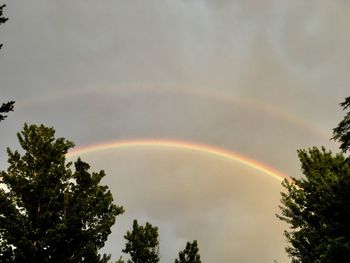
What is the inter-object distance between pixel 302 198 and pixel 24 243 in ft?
57.2

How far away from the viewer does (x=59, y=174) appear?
23.9 m

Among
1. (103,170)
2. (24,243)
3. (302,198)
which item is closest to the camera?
(24,243)

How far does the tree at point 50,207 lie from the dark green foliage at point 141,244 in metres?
16.9

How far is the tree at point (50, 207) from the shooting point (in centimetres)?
2167

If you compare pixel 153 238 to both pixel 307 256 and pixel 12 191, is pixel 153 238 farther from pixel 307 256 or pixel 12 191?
pixel 12 191

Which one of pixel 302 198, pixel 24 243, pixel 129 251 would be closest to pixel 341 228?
pixel 302 198

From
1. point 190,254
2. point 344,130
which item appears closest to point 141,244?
point 190,254

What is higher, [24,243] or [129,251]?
[129,251]

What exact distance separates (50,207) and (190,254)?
29.5m

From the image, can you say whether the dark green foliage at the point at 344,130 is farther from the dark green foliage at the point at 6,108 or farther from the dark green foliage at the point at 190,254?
the dark green foliage at the point at 190,254

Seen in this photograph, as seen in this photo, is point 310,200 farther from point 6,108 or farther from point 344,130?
point 6,108

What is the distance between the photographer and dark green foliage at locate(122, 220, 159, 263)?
41.4 metres

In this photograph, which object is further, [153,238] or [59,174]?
[153,238]

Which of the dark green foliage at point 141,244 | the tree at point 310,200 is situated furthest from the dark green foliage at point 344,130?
the dark green foliage at point 141,244
